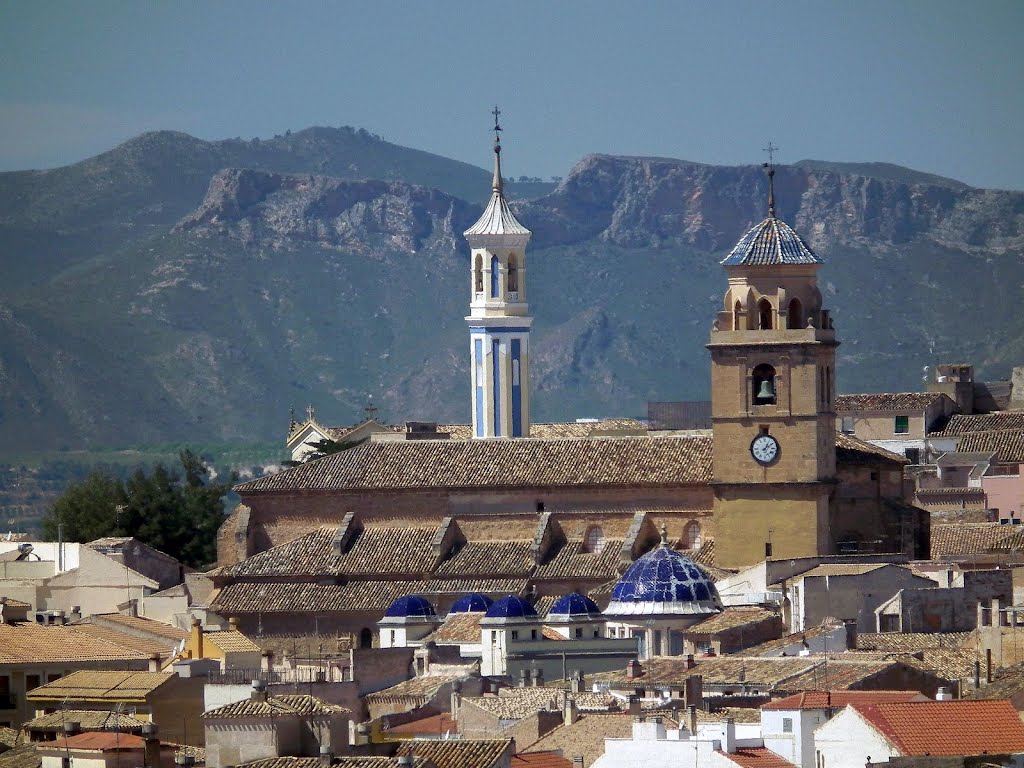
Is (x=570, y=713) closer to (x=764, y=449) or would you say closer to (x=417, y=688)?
(x=417, y=688)

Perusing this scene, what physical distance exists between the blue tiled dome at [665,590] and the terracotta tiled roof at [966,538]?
8715 millimetres

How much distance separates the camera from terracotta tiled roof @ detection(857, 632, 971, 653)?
5475 cm

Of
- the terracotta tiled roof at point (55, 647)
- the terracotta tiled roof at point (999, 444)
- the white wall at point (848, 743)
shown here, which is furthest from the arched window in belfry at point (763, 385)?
the white wall at point (848, 743)

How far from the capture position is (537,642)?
64.5 m

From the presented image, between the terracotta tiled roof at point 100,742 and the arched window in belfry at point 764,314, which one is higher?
the arched window in belfry at point 764,314

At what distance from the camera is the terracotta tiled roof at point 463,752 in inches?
1501

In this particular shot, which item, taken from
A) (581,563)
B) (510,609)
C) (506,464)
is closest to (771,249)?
(581,563)

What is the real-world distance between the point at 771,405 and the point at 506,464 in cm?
725

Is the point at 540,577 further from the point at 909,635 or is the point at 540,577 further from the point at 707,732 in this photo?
the point at 707,732

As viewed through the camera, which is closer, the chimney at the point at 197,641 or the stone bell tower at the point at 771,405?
the chimney at the point at 197,641

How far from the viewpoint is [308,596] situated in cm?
7588

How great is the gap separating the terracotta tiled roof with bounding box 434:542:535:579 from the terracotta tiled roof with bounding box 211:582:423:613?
0.89 meters

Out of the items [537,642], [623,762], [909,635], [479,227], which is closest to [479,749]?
[623,762]

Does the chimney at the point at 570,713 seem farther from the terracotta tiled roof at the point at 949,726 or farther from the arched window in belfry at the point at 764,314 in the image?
the arched window in belfry at the point at 764,314
